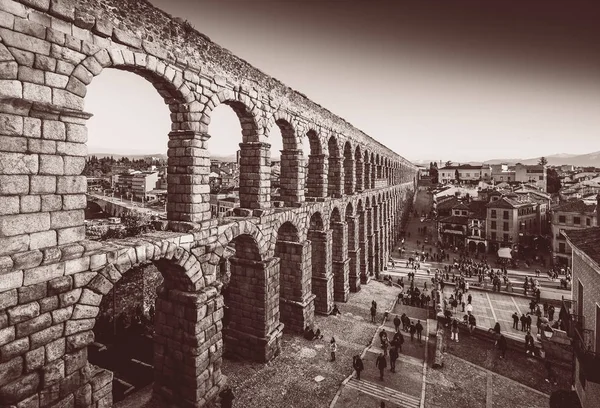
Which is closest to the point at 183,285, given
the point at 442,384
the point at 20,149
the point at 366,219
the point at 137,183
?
the point at 20,149

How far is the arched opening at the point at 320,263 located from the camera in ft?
60.3

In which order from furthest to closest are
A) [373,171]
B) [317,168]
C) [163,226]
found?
[373,171]
[317,168]
[163,226]

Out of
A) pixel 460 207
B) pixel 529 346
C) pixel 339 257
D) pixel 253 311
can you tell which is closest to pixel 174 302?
pixel 253 311

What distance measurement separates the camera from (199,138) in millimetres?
9320

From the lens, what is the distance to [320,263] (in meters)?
18.6

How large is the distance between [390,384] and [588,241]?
9460mm

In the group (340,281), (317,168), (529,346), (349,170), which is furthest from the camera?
(349,170)

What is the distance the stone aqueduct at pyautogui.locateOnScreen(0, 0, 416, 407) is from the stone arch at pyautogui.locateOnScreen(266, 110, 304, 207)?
0.08 meters

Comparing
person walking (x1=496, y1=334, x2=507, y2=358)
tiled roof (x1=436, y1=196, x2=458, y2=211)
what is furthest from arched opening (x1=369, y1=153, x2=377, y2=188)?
tiled roof (x1=436, y1=196, x2=458, y2=211)

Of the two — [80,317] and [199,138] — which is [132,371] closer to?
[80,317]

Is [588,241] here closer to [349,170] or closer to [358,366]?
[358,366]

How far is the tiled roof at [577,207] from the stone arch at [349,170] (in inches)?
1211

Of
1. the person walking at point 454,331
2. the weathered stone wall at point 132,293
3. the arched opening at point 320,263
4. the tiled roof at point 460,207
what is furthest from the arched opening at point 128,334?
the tiled roof at point 460,207

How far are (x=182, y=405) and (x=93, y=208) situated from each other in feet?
154
